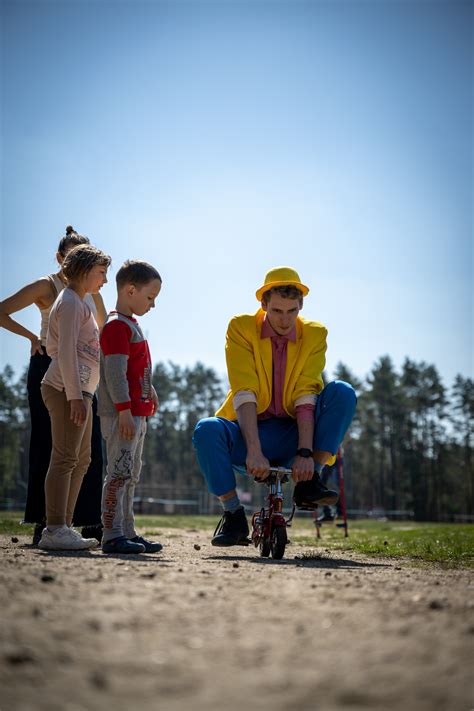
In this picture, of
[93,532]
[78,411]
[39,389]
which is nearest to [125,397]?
[78,411]

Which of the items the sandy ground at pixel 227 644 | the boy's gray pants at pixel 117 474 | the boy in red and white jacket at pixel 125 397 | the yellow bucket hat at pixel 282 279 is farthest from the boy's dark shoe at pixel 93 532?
the sandy ground at pixel 227 644

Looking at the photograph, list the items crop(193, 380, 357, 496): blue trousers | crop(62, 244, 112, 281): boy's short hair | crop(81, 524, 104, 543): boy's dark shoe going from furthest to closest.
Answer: crop(81, 524, 104, 543): boy's dark shoe
crop(62, 244, 112, 281): boy's short hair
crop(193, 380, 357, 496): blue trousers

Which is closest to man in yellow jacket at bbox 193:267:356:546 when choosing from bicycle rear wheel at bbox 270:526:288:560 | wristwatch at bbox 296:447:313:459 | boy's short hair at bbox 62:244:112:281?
wristwatch at bbox 296:447:313:459

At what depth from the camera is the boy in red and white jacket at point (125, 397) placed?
Result: 5.04 meters

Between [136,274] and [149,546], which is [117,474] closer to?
[149,546]

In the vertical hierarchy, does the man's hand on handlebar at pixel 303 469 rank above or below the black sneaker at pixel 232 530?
above

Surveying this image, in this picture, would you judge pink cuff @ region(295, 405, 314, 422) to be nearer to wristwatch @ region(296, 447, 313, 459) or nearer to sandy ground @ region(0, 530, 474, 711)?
wristwatch @ region(296, 447, 313, 459)

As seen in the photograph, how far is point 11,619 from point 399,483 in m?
86.1

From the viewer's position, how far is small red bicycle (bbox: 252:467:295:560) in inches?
187

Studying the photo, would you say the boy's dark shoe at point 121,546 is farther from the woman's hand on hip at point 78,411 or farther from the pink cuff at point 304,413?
the pink cuff at point 304,413

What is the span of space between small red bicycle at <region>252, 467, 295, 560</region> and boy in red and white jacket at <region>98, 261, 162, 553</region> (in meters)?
0.84

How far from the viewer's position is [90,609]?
2301mm

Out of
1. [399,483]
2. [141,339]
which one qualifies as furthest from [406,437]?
[141,339]

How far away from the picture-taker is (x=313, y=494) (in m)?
4.80
